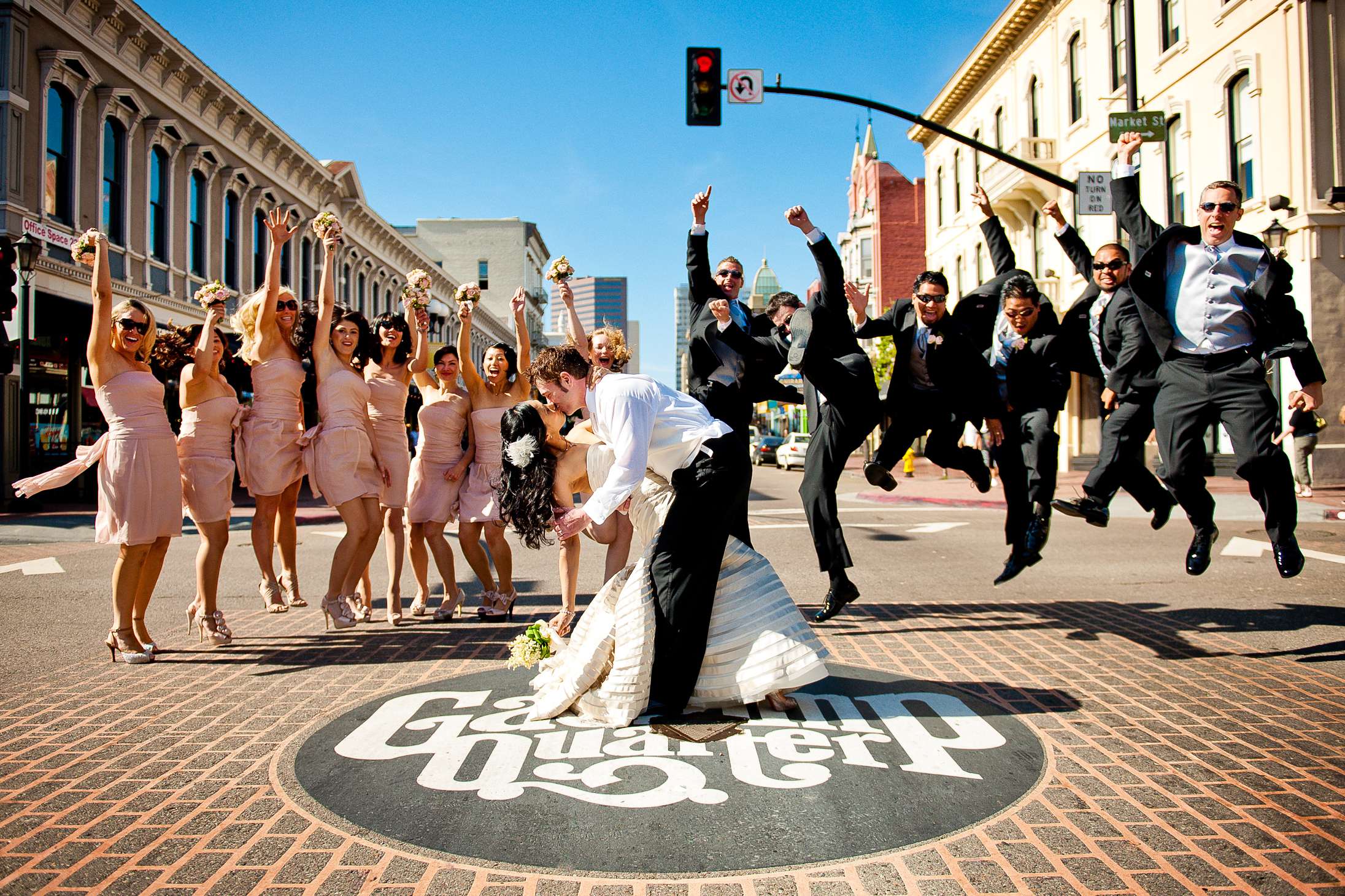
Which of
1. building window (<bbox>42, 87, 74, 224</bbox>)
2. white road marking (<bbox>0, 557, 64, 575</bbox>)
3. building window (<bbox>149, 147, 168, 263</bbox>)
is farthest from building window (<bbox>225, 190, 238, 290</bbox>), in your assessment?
white road marking (<bbox>0, 557, 64, 575</bbox>)

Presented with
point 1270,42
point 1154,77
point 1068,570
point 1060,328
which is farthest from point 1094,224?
point 1060,328

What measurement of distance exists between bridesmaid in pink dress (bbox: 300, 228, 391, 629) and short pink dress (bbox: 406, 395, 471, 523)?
0.92ft

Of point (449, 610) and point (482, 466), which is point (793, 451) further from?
point (449, 610)

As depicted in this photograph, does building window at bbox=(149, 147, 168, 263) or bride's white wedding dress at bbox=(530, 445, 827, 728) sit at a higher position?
building window at bbox=(149, 147, 168, 263)

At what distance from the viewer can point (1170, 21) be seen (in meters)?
23.0

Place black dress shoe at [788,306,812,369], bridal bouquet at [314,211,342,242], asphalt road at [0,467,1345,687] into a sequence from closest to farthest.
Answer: black dress shoe at [788,306,812,369] → asphalt road at [0,467,1345,687] → bridal bouquet at [314,211,342,242]

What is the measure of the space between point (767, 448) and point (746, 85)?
30525 mm

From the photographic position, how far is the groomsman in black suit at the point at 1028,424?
621 cm

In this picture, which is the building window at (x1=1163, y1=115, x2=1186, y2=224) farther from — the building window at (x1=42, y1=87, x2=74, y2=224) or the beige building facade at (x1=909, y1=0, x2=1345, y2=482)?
the building window at (x1=42, y1=87, x2=74, y2=224)

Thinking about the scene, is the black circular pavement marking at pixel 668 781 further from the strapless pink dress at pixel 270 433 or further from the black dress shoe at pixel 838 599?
the strapless pink dress at pixel 270 433

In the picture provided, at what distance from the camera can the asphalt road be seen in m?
6.30

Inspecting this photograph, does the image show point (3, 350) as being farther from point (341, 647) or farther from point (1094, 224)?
point (1094, 224)

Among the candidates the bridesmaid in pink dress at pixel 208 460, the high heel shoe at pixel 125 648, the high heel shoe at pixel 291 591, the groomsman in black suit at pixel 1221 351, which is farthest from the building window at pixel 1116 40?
the high heel shoe at pixel 125 648

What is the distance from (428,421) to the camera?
7094mm
